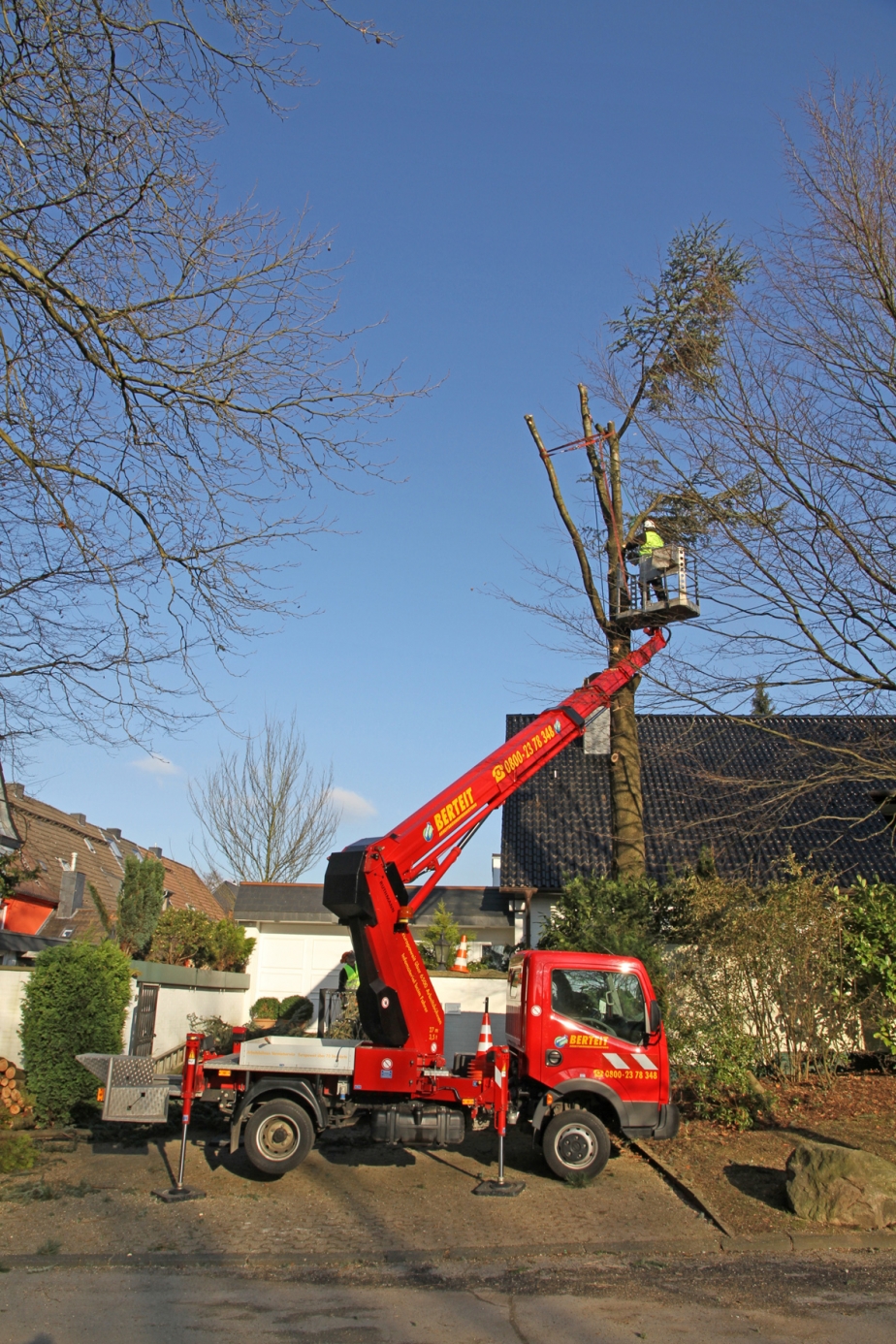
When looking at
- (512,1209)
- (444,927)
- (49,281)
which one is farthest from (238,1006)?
(49,281)

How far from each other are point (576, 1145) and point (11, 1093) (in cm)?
689

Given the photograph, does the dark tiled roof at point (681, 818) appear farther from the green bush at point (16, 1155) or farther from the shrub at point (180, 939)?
the green bush at point (16, 1155)

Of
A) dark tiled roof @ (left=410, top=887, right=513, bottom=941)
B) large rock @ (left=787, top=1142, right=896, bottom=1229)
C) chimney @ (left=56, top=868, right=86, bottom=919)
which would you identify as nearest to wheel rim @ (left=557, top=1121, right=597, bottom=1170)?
large rock @ (left=787, top=1142, right=896, bottom=1229)

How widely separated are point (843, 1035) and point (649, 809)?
8.50m

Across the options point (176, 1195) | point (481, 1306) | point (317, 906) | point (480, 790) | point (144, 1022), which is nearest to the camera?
point (481, 1306)

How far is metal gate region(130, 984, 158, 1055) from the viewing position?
1289 cm

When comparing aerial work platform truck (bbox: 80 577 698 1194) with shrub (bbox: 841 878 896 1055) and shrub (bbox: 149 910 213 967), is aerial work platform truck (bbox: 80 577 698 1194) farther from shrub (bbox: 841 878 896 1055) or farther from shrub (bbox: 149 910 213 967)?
shrub (bbox: 149 910 213 967)

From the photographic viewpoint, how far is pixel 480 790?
437 inches

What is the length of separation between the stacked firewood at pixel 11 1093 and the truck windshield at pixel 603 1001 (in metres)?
6.59

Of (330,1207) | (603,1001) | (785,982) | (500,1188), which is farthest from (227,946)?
(500,1188)

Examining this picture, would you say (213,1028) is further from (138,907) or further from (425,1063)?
(425,1063)

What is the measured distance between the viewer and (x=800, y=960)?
1251cm

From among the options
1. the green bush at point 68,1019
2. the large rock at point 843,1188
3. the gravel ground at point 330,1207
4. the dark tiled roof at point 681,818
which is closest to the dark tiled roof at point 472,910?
the dark tiled roof at point 681,818

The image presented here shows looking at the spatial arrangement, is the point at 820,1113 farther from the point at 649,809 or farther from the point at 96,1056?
the point at 649,809
